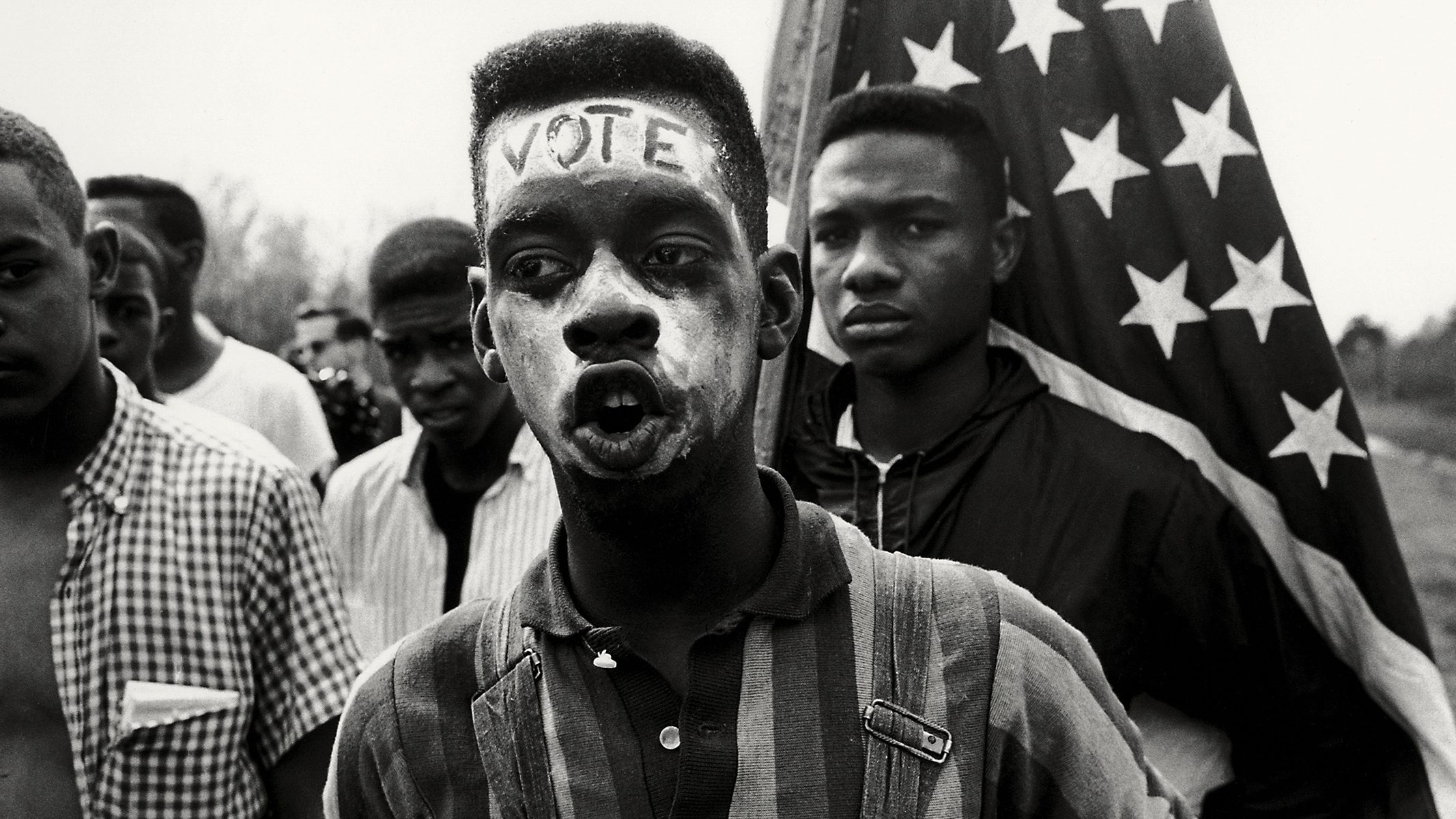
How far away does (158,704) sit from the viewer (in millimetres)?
2383

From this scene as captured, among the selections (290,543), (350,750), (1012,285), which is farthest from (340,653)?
(1012,285)

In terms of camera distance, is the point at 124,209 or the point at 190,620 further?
the point at 124,209

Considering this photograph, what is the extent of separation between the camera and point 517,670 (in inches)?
65.0

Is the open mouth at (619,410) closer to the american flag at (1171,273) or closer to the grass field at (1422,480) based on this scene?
the american flag at (1171,273)

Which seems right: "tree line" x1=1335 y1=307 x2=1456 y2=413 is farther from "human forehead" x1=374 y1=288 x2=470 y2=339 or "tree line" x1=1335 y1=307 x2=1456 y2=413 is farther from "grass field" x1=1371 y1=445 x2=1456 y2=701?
"human forehead" x1=374 y1=288 x2=470 y2=339

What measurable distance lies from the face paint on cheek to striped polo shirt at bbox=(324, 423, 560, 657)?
Result: 1.70 metres

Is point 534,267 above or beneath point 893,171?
beneath

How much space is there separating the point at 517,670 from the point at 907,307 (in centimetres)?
156

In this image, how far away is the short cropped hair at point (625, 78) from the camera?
1.76 meters

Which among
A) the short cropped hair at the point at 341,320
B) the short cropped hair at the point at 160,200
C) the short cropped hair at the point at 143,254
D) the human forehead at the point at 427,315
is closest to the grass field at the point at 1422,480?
the short cropped hair at the point at 341,320

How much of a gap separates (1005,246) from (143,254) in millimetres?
2706

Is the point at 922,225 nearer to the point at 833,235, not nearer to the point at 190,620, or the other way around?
the point at 833,235

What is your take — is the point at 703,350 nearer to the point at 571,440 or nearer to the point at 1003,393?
the point at 571,440

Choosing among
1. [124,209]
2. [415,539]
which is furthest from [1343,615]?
[124,209]
